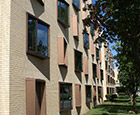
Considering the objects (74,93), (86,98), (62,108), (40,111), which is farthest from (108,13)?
(86,98)

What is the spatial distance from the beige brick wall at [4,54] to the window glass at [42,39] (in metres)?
2.58

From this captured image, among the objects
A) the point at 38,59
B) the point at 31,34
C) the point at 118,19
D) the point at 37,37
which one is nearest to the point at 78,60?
the point at 38,59

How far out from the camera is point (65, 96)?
16.4 meters

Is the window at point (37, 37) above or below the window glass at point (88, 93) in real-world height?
above

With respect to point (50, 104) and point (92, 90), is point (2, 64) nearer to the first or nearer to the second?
point (50, 104)

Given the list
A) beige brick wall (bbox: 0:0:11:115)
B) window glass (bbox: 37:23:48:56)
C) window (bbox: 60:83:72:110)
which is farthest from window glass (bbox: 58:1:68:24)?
beige brick wall (bbox: 0:0:11:115)

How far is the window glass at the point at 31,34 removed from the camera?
1104 centimetres

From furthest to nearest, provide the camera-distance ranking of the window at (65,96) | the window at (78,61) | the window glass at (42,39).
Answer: the window at (78,61) < the window at (65,96) < the window glass at (42,39)

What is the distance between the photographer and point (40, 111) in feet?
41.0

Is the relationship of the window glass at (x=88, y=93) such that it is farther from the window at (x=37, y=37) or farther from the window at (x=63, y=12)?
the window at (x=37, y=37)

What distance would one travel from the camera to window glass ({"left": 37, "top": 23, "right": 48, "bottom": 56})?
1208 centimetres

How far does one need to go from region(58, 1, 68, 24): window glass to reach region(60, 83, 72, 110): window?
4636 mm

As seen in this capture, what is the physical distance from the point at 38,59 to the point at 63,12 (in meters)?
6.22

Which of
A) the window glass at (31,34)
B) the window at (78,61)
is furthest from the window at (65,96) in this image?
the window glass at (31,34)
